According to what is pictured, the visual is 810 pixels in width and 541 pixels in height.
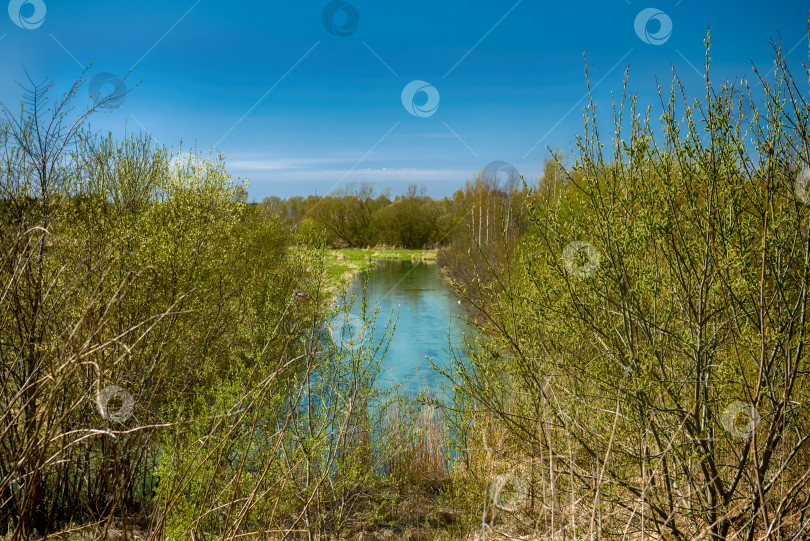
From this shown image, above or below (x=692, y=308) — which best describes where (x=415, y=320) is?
below

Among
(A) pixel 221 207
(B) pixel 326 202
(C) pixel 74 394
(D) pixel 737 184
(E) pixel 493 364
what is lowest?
(C) pixel 74 394

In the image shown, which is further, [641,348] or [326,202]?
[326,202]

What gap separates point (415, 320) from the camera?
74.5 feet

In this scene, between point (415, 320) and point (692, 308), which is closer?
point (692, 308)

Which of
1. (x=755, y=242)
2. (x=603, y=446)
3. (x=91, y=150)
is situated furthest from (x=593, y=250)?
(x=91, y=150)

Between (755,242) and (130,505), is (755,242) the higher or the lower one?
the higher one

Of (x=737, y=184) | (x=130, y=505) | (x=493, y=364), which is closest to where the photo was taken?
(x=737, y=184)

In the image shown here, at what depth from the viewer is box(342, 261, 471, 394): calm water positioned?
45.8 ft

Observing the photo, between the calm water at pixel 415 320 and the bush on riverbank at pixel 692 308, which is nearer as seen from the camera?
the bush on riverbank at pixel 692 308

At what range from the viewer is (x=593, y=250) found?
12.5 ft

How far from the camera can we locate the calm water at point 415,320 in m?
14.0

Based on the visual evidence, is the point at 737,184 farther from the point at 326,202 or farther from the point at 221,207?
the point at 326,202

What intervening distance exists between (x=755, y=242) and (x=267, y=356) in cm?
642

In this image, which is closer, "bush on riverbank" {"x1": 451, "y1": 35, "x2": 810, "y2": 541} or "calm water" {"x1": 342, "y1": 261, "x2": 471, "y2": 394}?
"bush on riverbank" {"x1": 451, "y1": 35, "x2": 810, "y2": 541}
